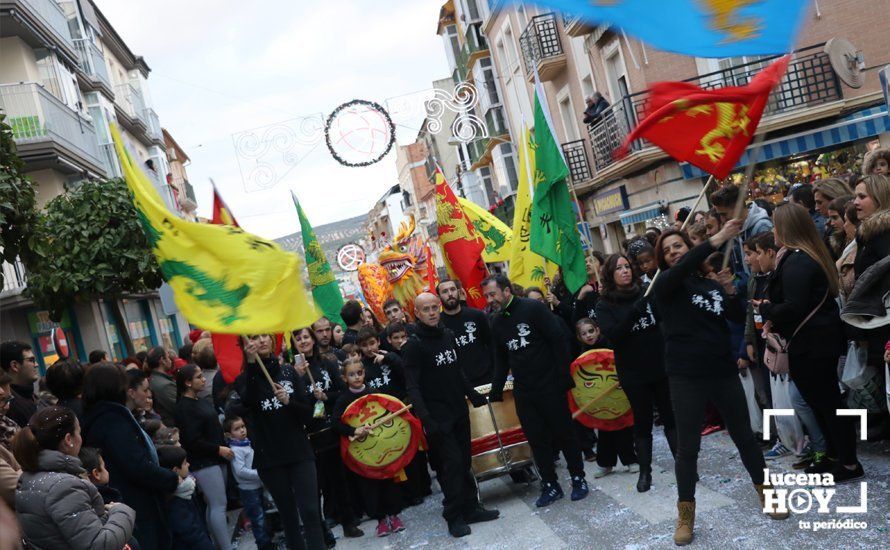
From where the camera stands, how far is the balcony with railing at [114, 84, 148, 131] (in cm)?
3784

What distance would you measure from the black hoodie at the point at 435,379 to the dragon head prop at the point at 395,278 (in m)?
8.44

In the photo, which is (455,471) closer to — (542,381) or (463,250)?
(542,381)

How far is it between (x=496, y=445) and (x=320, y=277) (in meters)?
5.23

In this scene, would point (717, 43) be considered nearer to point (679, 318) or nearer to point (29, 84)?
point (679, 318)

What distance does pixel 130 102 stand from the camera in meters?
39.2

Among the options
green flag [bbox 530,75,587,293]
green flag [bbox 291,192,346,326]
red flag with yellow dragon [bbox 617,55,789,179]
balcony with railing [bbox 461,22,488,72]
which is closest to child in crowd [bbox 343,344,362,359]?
green flag [bbox 530,75,587,293]

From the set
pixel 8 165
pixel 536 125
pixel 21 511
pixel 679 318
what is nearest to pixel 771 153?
A: pixel 536 125

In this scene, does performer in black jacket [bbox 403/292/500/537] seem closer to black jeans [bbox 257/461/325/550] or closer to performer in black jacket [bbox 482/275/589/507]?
performer in black jacket [bbox 482/275/589/507]

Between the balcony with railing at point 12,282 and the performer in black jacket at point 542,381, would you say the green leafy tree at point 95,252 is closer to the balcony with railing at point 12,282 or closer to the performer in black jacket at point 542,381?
the performer in black jacket at point 542,381

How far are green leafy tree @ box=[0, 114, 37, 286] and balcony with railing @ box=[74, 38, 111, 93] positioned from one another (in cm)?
2469

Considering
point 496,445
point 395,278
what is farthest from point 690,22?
point 395,278

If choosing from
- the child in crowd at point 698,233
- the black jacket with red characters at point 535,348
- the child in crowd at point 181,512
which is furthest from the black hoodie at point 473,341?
the child in crowd at point 181,512

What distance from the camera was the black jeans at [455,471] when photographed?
25.2 feet

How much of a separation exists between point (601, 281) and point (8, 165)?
479cm
